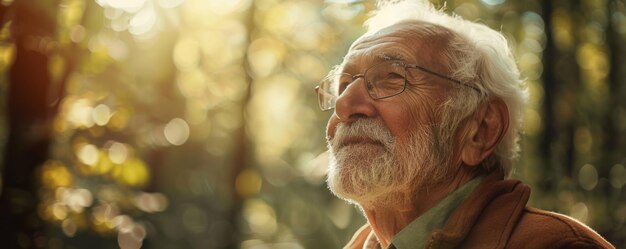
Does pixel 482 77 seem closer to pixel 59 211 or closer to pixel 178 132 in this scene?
pixel 59 211

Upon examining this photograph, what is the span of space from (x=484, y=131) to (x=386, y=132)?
42 cm

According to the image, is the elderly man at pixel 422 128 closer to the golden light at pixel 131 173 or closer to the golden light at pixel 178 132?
the golden light at pixel 131 173

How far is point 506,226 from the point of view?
216 cm

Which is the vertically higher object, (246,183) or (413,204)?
(413,204)

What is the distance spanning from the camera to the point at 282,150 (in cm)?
1429

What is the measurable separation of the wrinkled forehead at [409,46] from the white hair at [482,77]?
0.04m

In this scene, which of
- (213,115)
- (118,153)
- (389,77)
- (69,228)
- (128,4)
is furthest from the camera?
(213,115)

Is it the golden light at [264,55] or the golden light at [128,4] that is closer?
the golden light at [128,4]

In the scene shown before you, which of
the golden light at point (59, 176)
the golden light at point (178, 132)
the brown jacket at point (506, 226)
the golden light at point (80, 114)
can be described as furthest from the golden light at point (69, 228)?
the golden light at point (178, 132)

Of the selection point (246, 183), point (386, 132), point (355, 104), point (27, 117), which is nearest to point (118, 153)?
point (27, 117)

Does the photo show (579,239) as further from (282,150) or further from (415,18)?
(282,150)

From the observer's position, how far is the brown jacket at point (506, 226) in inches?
82.0

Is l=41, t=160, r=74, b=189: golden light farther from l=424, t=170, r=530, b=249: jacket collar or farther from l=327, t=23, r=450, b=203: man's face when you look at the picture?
l=424, t=170, r=530, b=249: jacket collar

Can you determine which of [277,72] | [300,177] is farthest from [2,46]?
[300,177]
